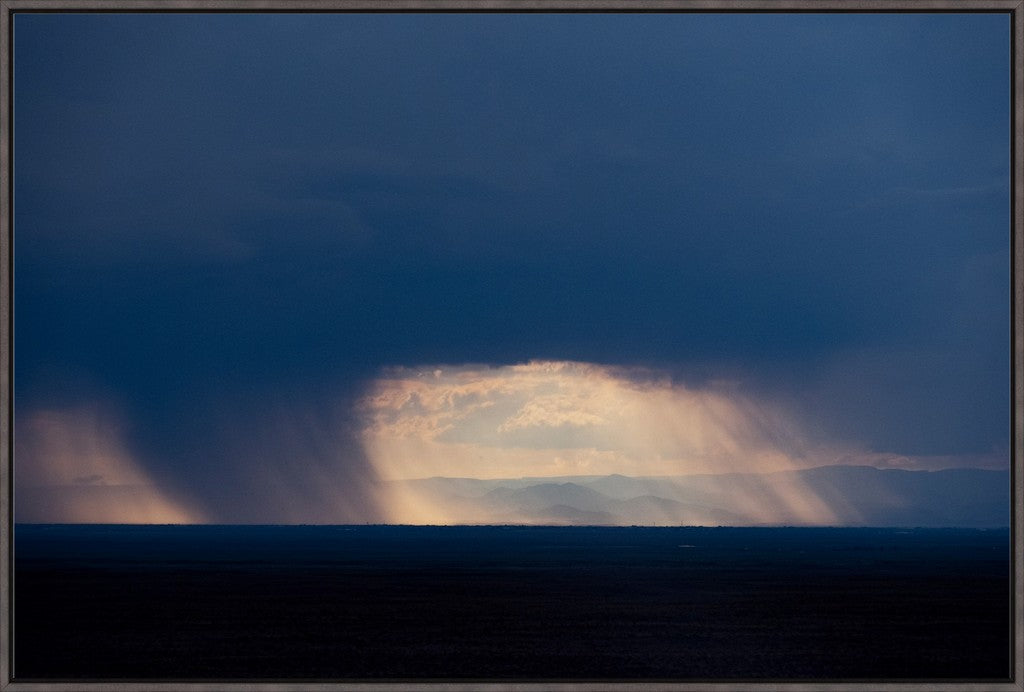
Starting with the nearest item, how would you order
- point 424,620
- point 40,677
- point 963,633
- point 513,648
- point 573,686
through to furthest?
point 573,686, point 40,677, point 513,648, point 963,633, point 424,620

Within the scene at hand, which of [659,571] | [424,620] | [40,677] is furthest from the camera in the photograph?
[659,571]

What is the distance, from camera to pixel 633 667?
33.2 m

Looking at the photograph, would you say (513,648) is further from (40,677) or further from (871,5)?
(871,5)

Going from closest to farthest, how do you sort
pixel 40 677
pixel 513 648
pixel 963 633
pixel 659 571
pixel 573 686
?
pixel 573 686 < pixel 40 677 < pixel 513 648 < pixel 963 633 < pixel 659 571

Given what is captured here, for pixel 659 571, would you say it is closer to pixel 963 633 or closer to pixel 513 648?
pixel 963 633

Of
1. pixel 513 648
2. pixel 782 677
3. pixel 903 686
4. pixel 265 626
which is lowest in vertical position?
pixel 903 686

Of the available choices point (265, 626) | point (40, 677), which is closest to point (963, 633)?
point (265, 626)

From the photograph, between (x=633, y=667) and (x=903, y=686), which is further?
(x=633, y=667)

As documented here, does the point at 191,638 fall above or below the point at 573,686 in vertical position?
above

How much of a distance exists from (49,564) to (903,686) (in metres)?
76.2

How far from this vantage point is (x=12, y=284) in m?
19.8

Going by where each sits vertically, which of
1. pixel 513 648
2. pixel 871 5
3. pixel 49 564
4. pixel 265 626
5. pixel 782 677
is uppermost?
pixel 49 564

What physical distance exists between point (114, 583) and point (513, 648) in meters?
35.1

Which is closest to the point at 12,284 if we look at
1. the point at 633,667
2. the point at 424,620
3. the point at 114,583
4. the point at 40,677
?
the point at 40,677
